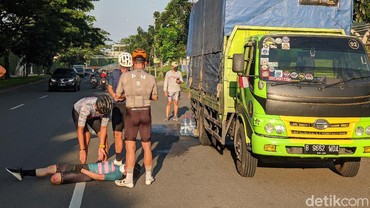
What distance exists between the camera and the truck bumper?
5855 mm

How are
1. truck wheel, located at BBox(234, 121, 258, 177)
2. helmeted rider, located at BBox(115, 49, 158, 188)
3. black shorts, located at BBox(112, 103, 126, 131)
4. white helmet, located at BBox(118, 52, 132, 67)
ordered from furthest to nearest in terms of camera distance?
black shorts, located at BBox(112, 103, 126, 131), white helmet, located at BBox(118, 52, 132, 67), truck wheel, located at BBox(234, 121, 258, 177), helmeted rider, located at BBox(115, 49, 158, 188)

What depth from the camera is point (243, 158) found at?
21.2 feet

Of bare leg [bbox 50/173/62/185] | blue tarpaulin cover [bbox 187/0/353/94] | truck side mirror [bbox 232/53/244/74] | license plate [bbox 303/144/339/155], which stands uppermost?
blue tarpaulin cover [bbox 187/0/353/94]

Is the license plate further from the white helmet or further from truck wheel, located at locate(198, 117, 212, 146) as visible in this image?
truck wheel, located at locate(198, 117, 212, 146)

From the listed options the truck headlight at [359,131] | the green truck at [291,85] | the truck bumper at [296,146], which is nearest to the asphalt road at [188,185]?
the green truck at [291,85]

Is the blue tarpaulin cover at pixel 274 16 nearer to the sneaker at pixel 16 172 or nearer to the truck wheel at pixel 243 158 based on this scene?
the truck wheel at pixel 243 158

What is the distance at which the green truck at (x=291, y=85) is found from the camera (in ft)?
19.3

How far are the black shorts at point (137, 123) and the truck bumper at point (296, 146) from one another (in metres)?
1.49

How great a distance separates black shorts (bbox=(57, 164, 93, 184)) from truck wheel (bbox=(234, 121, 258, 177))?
2.22 metres

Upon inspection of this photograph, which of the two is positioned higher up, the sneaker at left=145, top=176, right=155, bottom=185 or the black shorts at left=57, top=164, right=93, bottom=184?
the black shorts at left=57, top=164, right=93, bottom=184

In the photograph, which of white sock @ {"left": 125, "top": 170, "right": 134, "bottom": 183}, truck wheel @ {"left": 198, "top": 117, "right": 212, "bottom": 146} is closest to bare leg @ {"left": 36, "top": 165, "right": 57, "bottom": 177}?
white sock @ {"left": 125, "top": 170, "right": 134, "bottom": 183}

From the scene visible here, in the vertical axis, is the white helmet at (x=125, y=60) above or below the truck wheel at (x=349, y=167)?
above

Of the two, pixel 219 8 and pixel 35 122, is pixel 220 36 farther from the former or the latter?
pixel 35 122

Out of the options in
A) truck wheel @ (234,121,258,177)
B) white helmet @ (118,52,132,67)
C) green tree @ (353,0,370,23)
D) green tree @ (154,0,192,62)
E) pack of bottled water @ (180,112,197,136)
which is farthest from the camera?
green tree @ (154,0,192,62)
